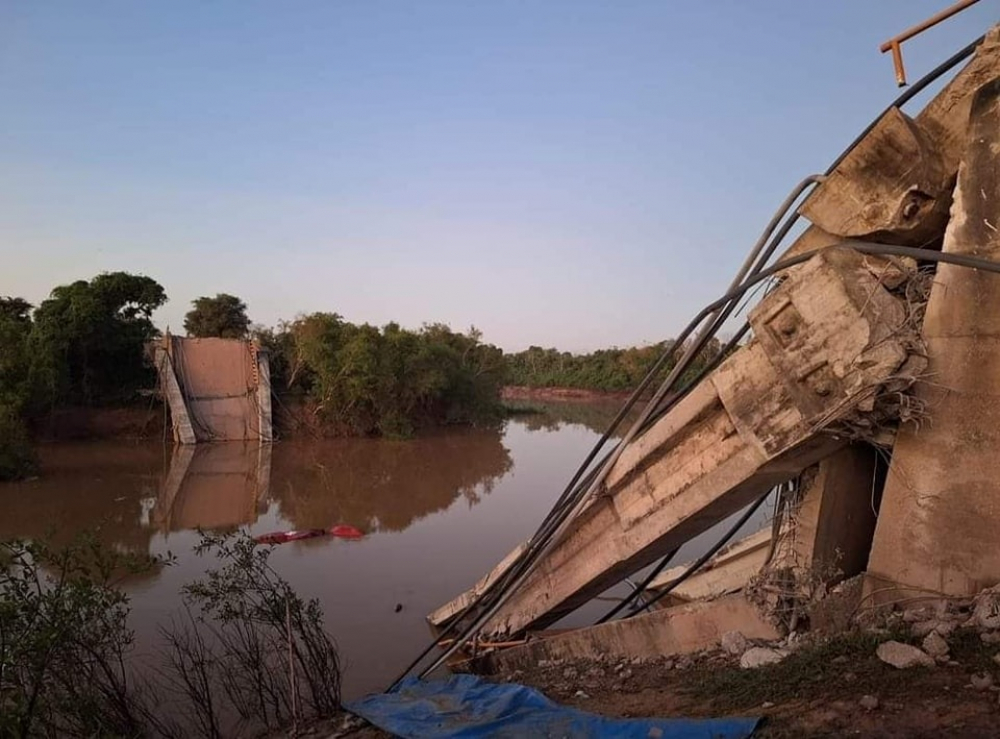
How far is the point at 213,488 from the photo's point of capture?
1558 centimetres

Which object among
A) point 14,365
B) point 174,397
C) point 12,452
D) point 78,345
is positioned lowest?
point 12,452

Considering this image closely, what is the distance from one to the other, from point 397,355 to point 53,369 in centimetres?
1125

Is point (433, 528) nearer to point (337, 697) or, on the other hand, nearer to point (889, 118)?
point (337, 697)

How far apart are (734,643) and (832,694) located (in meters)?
1.27

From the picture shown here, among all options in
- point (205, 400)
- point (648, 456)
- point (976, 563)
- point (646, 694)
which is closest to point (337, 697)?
point (646, 694)

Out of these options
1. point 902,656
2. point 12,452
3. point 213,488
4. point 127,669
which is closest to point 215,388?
point 213,488

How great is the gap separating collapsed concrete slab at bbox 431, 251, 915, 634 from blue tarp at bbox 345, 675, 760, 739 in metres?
1.50

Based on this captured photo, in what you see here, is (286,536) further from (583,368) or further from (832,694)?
(583,368)

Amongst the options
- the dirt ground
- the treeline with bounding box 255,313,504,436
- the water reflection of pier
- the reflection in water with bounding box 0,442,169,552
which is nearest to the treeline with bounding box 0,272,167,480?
the reflection in water with bounding box 0,442,169,552

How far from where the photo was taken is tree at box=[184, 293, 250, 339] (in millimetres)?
33938

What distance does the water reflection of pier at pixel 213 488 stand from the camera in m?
12.6

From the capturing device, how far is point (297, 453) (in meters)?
21.7

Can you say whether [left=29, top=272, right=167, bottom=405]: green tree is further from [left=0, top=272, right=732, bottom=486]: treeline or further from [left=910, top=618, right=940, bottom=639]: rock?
[left=910, top=618, right=940, bottom=639]: rock

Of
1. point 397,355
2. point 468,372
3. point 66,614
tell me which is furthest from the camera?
point 468,372
